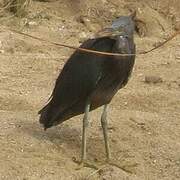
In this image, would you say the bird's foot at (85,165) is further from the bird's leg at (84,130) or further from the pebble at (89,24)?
the pebble at (89,24)

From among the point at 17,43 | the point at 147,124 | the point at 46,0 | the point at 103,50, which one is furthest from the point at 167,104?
the point at 46,0

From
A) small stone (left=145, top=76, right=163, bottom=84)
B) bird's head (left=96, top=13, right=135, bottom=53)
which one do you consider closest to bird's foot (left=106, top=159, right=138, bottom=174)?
bird's head (left=96, top=13, right=135, bottom=53)

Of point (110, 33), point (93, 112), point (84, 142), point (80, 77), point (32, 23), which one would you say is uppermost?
point (110, 33)

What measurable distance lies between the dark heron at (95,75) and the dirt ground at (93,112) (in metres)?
0.27

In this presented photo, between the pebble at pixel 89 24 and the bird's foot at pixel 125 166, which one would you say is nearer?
the bird's foot at pixel 125 166

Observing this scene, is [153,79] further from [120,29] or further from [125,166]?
[120,29]

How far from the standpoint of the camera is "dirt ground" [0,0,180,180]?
4914 millimetres

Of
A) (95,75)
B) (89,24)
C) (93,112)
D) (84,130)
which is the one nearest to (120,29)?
(95,75)

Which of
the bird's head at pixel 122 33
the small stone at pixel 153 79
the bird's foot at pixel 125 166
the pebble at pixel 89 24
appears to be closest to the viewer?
the bird's head at pixel 122 33

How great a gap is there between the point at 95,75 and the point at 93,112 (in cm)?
127

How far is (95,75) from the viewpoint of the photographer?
470 cm

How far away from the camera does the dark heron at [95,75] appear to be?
4.65 m

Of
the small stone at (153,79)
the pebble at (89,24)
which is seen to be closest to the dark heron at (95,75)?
the small stone at (153,79)

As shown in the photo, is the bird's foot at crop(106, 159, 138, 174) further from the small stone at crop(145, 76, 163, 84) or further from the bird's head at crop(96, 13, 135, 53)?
the small stone at crop(145, 76, 163, 84)
